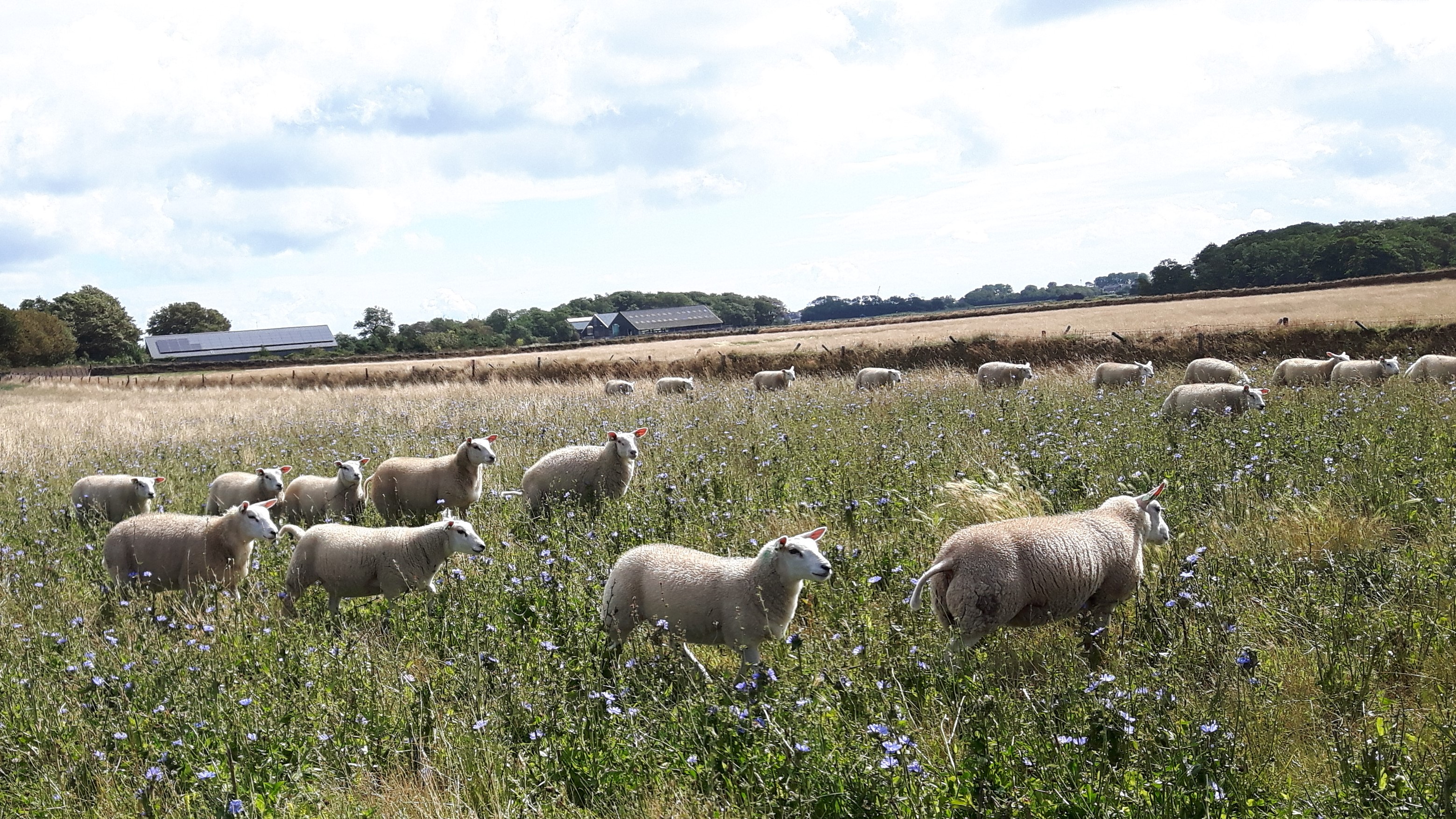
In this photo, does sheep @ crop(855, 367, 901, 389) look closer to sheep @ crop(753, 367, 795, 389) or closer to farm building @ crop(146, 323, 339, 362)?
sheep @ crop(753, 367, 795, 389)

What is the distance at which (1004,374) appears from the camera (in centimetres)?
2127

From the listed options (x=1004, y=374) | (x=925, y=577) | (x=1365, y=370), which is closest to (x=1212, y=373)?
(x=1365, y=370)

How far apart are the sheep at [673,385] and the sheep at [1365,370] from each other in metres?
15.5

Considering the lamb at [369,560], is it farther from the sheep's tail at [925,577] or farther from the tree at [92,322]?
the tree at [92,322]

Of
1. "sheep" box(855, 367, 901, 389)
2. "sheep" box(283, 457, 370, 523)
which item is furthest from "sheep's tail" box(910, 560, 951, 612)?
"sheep" box(855, 367, 901, 389)

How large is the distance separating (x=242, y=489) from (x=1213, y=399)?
46.4 ft

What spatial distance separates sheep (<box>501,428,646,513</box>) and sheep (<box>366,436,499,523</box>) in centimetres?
58

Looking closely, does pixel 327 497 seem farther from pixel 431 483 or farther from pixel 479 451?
pixel 479 451

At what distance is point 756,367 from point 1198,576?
2863 cm

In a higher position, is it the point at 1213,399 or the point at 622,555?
the point at 1213,399

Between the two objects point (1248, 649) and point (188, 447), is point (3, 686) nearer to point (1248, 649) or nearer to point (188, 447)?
point (1248, 649)

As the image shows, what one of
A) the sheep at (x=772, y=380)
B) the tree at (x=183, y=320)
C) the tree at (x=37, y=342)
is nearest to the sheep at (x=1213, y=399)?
the sheep at (x=772, y=380)

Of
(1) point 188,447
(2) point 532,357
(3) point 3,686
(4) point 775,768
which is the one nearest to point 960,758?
(4) point 775,768

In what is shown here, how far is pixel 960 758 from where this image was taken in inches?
147
